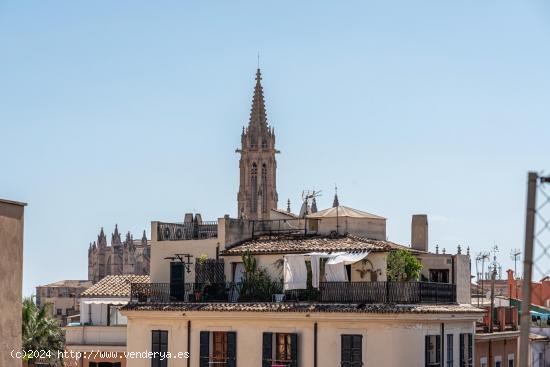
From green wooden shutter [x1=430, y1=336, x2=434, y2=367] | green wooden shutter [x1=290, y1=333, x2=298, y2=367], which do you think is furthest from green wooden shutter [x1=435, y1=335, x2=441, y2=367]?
green wooden shutter [x1=290, y1=333, x2=298, y2=367]

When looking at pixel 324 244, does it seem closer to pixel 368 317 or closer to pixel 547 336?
pixel 368 317

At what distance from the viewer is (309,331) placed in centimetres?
3600

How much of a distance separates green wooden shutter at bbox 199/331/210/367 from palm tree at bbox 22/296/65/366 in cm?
2578

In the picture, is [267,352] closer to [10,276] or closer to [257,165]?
[10,276]

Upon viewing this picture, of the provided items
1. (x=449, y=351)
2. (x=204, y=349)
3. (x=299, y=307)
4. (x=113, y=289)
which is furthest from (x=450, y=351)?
(x=113, y=289)

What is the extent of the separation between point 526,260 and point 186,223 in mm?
33336

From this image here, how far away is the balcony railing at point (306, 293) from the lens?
117ft

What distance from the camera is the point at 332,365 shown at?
35469 mm

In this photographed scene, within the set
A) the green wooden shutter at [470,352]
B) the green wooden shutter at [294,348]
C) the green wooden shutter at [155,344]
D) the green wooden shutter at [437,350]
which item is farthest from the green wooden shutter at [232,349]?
the green wooden shutter at [470,352]

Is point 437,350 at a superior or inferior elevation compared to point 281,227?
inferior

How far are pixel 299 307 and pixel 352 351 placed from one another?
2.20 metres

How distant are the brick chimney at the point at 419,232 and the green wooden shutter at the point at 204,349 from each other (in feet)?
33.2

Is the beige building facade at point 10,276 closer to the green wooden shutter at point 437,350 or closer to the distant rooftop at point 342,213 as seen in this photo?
the green wooden shutter at point 437,350

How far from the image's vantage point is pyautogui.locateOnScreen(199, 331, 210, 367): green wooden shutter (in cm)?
3797
